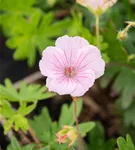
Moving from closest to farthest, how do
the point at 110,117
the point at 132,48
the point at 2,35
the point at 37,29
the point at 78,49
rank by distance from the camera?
1. the point at 78,49
2. the point at 132,48
3. the point at 37,29
4. the point at 110,117
5. the point at 2,35

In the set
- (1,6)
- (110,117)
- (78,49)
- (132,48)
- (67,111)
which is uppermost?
(1,6)

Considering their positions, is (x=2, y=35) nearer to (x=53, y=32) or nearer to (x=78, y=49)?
(x=53, y=32)

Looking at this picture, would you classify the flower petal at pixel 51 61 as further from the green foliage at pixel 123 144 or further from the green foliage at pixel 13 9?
the green foliage at pixel 13 9

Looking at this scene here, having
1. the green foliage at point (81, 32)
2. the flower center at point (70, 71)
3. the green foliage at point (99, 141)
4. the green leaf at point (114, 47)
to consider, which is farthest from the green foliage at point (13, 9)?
the flower center at point (70, 71)

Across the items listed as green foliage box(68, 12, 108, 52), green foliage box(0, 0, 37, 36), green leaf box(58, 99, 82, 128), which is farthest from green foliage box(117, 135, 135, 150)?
green foliage box(0, 0, 37, 36)

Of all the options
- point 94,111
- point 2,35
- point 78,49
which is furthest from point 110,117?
point 78,49

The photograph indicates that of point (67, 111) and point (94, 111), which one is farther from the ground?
point (67, 111)

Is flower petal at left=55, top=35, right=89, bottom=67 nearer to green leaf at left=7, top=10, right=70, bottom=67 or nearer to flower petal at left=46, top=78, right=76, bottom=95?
flower petal at left=46, top=78, right=76, bottom=95

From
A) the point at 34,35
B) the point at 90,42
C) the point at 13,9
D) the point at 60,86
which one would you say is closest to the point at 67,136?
the point at 60,86
